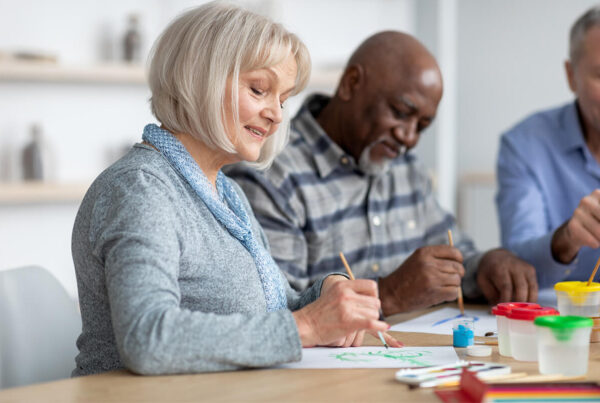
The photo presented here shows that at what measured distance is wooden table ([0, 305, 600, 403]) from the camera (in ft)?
3.28

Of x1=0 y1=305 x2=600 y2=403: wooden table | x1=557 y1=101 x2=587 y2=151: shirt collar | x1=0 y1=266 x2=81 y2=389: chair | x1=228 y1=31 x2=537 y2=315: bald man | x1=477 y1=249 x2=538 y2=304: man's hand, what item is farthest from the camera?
x1=557 y1=101 x2=587 y2=151: shirt collar

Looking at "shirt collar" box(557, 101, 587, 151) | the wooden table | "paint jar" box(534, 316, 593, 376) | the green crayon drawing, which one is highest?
"shirt collar" box(557, 101, 587, 151)

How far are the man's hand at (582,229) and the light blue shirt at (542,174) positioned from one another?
0.98 feet

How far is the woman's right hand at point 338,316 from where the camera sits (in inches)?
45.6

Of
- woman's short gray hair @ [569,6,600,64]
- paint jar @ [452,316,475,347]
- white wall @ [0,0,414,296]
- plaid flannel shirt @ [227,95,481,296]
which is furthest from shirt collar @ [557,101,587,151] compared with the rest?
white wall @ [0,0,414,296]

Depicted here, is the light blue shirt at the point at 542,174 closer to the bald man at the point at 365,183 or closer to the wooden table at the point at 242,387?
the bald man at the point at 365,183

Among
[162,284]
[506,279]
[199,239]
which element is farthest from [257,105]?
[506,279]

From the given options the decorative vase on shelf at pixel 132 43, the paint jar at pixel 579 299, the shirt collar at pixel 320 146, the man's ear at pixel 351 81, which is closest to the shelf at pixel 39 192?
the decorative vase on shelf at pixel 132 43

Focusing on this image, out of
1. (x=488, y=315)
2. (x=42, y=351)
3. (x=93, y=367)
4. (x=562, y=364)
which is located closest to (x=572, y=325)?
(x=562, y=364)

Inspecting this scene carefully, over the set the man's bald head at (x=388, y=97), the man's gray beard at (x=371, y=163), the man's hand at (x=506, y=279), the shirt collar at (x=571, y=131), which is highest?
the man's bald head at (x=388, y=97)

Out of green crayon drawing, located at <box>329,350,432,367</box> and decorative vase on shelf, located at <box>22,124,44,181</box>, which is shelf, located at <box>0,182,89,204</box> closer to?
decorative vase on shelf, located at <box>22,124,44,181</box>

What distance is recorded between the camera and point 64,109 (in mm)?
3287

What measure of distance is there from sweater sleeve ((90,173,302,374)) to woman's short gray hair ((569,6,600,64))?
1.51 metres

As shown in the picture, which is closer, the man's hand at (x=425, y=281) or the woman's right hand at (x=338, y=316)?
the woman's right hand at (x=338, y=316)
